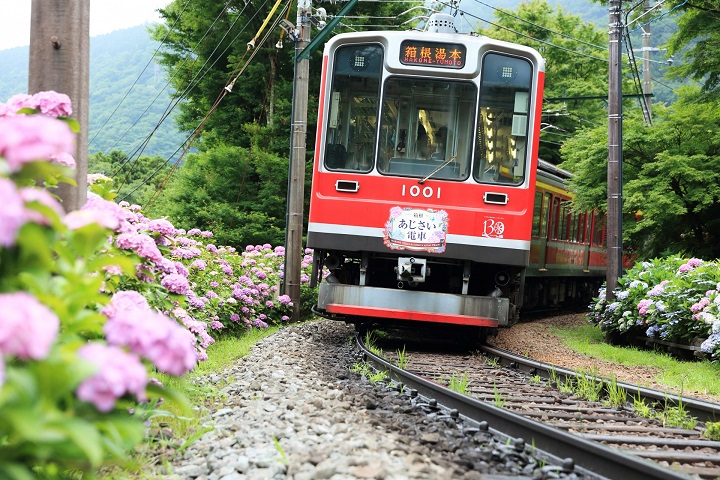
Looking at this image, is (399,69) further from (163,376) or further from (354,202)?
(163,376)

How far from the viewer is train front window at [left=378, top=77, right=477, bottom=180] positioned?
9.72 meters

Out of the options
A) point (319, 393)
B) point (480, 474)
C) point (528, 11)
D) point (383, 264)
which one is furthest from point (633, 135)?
point (528, 11)

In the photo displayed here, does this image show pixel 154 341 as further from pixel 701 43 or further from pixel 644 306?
pixel 701 43

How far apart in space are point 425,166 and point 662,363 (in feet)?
12.2

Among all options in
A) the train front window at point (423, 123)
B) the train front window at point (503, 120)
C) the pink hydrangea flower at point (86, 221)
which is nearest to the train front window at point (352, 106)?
the train front window at point (423, 123)

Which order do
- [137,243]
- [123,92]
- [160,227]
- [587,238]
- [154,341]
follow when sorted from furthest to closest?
[123,92]
[587,238]
[160,227]
[137,243]
[154,341]

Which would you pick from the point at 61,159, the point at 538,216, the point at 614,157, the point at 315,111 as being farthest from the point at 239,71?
the point at 61,159

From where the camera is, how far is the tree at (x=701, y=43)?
1614 cm

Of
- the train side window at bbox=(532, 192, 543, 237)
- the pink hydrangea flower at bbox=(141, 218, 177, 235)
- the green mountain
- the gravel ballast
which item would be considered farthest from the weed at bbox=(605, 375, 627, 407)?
the green mountain

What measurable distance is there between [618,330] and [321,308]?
5.90 m

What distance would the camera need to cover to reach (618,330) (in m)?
13.5

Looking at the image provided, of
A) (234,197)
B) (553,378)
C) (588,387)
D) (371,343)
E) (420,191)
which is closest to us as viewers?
(588,387)

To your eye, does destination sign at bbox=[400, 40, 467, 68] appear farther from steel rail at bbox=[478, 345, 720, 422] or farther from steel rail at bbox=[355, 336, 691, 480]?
steel rail at bbox=[355, 336, 691, 480]

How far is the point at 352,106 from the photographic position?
986 centimetres
